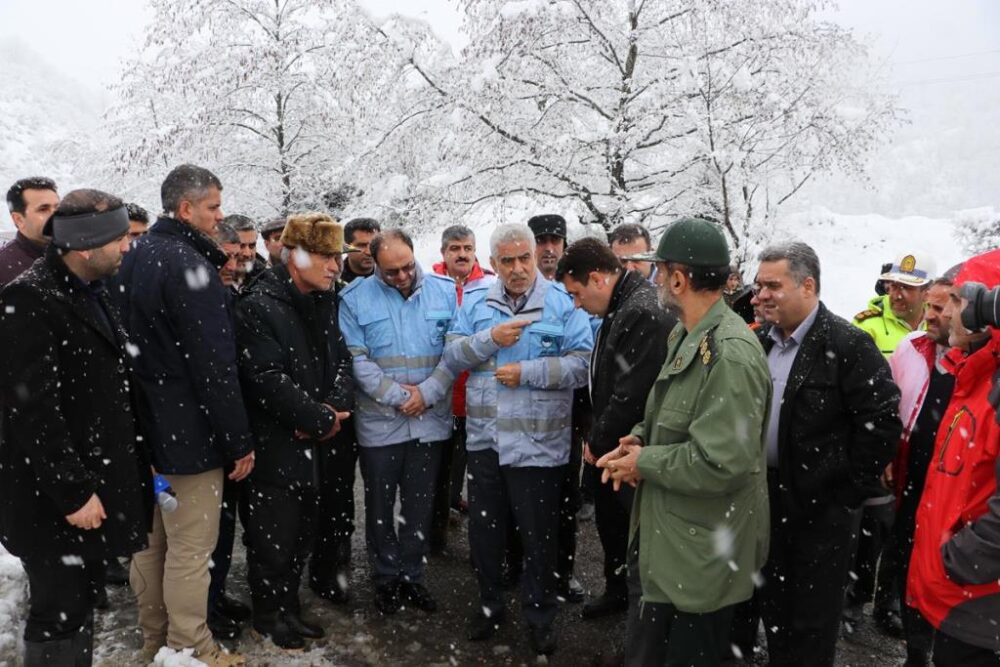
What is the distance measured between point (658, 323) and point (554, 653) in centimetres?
189

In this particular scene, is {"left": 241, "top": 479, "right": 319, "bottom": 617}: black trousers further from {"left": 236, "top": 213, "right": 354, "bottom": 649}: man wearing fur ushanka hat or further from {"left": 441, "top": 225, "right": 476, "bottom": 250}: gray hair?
{"left": 441, "top": 225, "right": 476, "bottom": 250}: gray hair

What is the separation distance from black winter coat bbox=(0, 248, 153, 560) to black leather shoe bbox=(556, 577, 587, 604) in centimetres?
248

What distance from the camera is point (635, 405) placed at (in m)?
3.25

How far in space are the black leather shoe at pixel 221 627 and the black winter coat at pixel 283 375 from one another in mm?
837

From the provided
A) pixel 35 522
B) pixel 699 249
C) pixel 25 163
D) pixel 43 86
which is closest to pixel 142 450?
pixel 35 522

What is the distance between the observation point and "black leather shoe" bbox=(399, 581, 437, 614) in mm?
4051

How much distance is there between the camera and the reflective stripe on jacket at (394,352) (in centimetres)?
397

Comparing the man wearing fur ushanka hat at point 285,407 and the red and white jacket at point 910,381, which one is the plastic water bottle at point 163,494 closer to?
the man wearing fur ushanka hat at point 285,407

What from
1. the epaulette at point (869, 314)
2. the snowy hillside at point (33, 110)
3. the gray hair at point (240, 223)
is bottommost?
the epaulette at point (869, 314)

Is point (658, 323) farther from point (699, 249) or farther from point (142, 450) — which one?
point (142, 450)

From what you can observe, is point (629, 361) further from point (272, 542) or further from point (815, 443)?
point (272, 542)

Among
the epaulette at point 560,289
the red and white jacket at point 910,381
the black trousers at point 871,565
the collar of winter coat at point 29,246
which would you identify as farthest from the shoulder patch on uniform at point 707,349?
the collar of winter coat at point 29,246

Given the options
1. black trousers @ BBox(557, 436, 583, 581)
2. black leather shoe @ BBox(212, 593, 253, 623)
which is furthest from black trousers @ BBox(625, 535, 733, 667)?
black leather shoe @ BBox(212, 593, 253, 623)

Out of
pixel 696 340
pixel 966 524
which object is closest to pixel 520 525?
pixel 696 340
